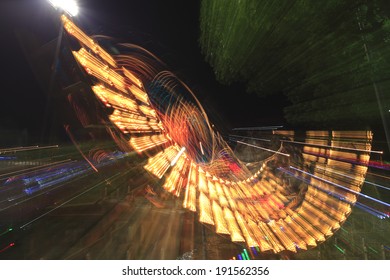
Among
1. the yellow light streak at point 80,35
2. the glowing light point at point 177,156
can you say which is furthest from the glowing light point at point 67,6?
the glowing light point at point 177,156

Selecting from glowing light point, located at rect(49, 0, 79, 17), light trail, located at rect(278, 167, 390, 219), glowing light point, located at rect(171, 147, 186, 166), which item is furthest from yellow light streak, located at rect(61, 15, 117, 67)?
light trail, located at rect(278, 167, 390, 219)

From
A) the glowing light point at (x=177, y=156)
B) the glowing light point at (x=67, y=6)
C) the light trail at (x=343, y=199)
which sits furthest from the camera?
the glowing light point at (x=177, y=156)

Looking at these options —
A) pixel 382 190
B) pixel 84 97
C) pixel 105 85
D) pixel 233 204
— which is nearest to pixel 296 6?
pixel 105 85

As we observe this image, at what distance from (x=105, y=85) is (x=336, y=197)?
14.6 ft

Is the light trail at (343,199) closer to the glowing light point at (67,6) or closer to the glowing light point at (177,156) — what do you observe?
the glowing light point at (177,156)

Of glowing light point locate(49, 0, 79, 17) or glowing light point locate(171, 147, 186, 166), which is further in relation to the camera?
glowing light point locate(171, 147, 186, 166)

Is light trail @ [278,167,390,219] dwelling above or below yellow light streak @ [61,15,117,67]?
below

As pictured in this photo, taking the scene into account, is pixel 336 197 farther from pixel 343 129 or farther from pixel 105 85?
pixel 105 85

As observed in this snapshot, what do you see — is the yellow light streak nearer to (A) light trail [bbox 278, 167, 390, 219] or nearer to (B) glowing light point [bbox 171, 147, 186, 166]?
(B) glowing light point [bbox 171, 147, 186, 166]

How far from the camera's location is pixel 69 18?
4348 millimetres

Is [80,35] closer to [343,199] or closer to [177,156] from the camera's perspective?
[177,156]

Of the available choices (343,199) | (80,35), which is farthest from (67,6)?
(343,199)

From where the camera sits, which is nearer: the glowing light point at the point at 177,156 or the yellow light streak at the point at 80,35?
the yellow light streak at the point at 80,35

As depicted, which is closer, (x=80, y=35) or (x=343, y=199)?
(x=80, y=35)
